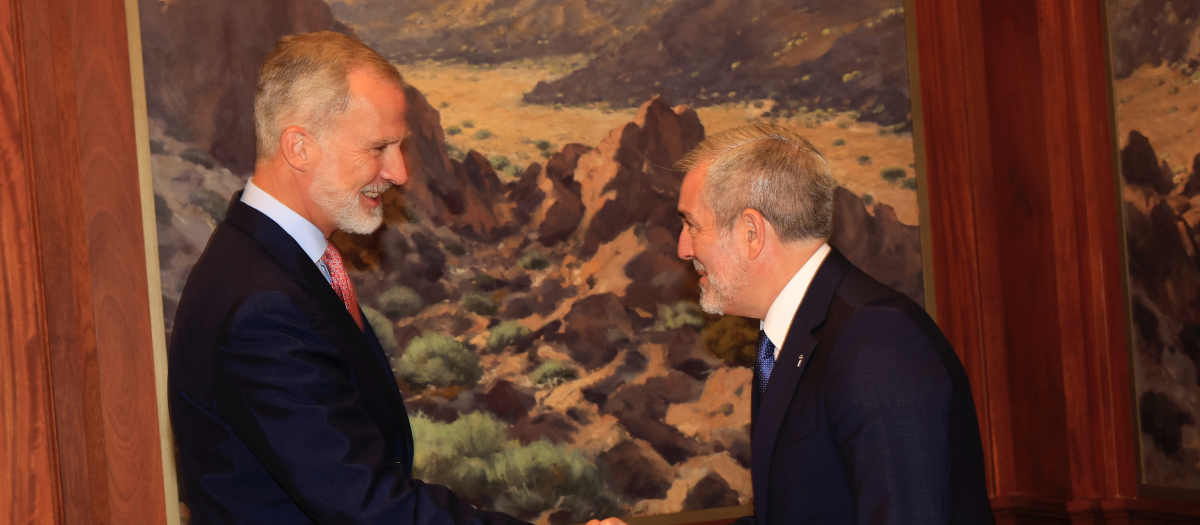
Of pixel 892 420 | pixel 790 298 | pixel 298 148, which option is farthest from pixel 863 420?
pixel 298 148

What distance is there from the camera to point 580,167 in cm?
384

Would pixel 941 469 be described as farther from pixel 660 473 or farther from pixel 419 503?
pixel 660 473

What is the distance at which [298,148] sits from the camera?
6.97ft

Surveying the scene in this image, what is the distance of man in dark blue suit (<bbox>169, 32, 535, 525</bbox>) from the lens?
71.6 inches

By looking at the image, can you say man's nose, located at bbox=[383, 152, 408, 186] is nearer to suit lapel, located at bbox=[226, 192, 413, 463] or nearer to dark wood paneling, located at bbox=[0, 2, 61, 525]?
suit lapel, located at bbox=[226, 192, 413, 463]

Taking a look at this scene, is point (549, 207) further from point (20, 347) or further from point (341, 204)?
point (20, 347)

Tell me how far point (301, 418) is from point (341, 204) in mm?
568

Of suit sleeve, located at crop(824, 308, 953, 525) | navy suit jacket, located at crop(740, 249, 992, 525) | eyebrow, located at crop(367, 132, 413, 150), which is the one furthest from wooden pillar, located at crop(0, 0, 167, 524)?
suit sleeve, located at crop(824, 308, 953, 525)

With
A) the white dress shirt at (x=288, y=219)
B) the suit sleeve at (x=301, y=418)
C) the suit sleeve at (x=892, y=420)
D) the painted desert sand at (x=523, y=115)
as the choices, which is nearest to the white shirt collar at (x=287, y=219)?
the white dress shirt at (x=288, y=219)

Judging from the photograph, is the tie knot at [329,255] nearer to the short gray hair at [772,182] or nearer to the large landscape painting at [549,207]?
the short gray hair at [772,182]

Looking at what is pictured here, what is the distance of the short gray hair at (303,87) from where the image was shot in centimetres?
213

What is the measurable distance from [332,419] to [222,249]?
472 mm

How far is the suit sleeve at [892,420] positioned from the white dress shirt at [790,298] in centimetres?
28

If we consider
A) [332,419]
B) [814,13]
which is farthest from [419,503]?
[814,13]
